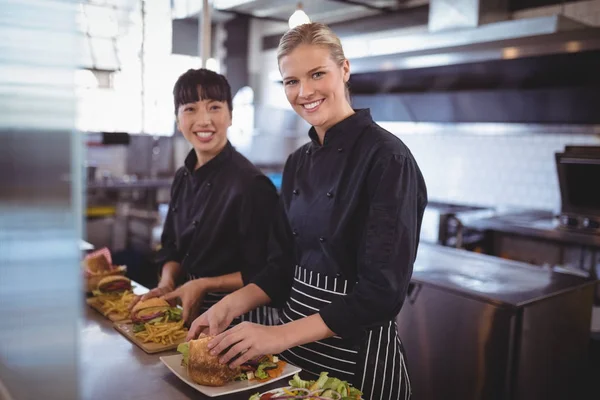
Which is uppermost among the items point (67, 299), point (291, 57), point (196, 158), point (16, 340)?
point (291, 57)

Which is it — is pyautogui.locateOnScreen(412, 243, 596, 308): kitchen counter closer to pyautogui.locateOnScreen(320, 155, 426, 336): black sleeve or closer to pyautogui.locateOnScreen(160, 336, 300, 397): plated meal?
pyautogui.locateOnScreen(320, 155, 426, 336): black sleeve

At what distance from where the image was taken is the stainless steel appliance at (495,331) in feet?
8.71

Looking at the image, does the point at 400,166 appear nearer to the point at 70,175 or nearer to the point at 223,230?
the point at 223,230

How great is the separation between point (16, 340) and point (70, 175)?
0.45 m

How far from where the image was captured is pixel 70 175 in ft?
2.11

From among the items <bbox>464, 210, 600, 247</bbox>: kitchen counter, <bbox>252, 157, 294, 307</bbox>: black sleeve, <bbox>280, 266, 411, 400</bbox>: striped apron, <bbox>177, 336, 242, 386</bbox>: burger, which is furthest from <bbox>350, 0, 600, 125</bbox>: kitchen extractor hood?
<bbox>177, 336, 242, 386</bbox>: burger

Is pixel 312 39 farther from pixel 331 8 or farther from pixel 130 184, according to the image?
pixel 130 184

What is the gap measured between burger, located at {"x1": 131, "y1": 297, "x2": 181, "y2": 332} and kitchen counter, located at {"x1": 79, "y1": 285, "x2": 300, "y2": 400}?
0.23 ft

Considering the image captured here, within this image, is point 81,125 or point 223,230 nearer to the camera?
point 81,125

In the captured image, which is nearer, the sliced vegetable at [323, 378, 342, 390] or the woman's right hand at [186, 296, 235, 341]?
the sliced vegetable at [323, 378, 342, 390]

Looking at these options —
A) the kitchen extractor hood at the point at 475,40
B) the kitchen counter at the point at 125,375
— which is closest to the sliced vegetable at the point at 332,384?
the kitchen counter at the point at 125,375

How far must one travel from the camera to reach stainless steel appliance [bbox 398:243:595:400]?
2654 millimetres

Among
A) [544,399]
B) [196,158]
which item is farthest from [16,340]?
[544,399]

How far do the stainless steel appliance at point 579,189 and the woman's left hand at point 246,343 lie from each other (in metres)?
3.58
